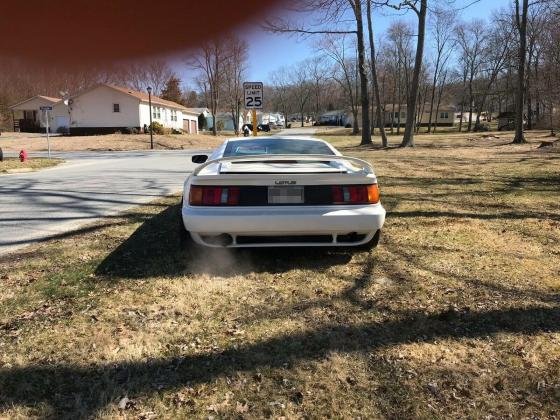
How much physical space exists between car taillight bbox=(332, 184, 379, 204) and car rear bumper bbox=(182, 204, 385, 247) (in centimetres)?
6

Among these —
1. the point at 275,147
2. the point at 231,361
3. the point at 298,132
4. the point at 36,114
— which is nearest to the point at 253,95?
the point at 275,147

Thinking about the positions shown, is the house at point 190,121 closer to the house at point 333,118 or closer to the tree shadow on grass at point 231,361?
the house at point 333,118

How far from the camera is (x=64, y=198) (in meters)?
9.46

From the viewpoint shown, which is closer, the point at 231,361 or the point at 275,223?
the point at 231,361

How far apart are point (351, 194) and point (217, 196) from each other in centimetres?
119

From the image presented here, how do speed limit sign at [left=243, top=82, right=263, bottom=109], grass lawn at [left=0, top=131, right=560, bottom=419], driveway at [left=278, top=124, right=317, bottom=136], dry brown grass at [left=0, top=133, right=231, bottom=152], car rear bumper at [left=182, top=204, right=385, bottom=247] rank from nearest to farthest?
grass lawn at [left=0, top=131, right=560, bottom=419] < car rear bumper at [left=182, top=204, right=385, bottom=247] < speed limit sign at [left=243, top=82, right=263, bottom=109] < dry brown grass at [left=0, top=133, right=231, bottom=152] < driveway at [left=278, top=124, right=317, bottom=136]

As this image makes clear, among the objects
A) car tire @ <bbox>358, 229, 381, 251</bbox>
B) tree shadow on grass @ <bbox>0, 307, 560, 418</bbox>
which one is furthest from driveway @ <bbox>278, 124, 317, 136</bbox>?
tree shadow on grass @ <bbox>0, 307, 560, 418</bbox>

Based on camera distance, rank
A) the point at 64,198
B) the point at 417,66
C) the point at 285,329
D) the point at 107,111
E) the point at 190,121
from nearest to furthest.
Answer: the point at 285,329
the point at 64,198
the point at 417,66
the point at 107,111
the point at 190,121

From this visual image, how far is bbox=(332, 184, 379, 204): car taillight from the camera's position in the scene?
178 inches

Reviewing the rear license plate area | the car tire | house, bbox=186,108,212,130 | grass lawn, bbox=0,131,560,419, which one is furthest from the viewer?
house, bbox=186,108,212,130

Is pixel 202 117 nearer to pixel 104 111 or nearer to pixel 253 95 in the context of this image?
pixel 104 111

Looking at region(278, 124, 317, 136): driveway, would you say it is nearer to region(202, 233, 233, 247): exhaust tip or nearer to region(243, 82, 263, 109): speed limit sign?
region(243, 82, 263, 109): speed limit sign

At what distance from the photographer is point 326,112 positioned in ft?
437

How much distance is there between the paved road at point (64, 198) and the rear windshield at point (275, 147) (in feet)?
8.25
